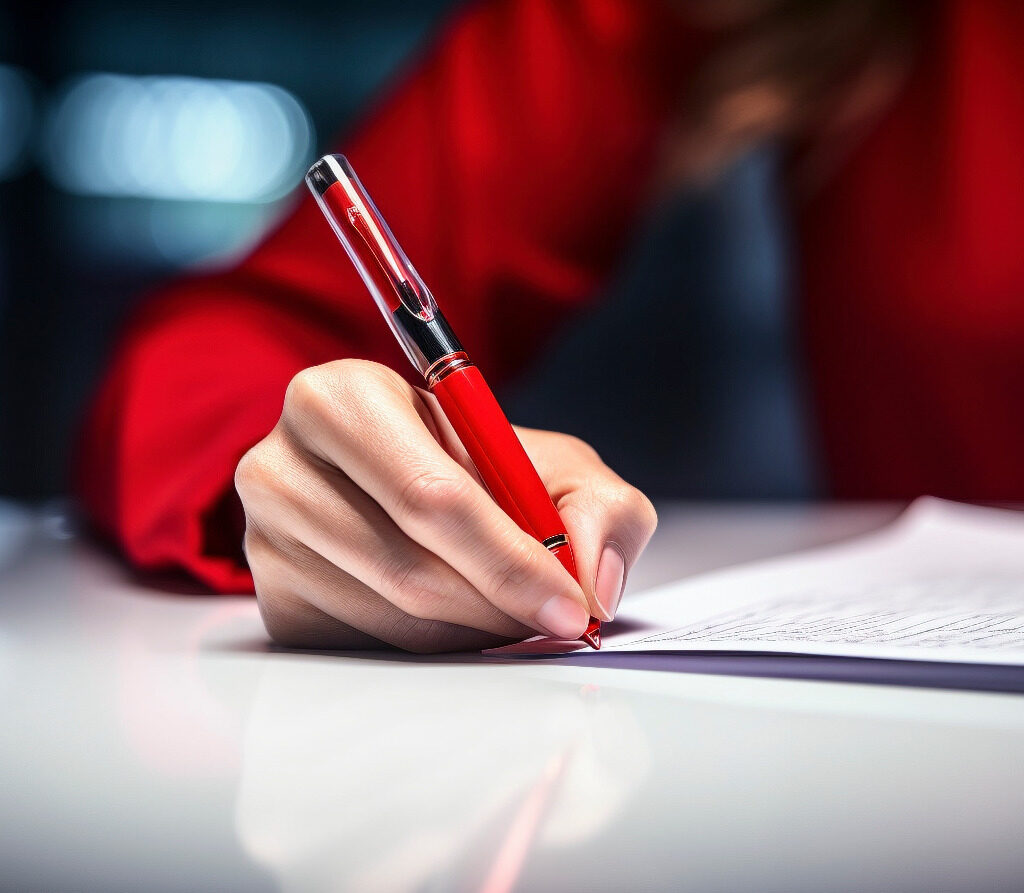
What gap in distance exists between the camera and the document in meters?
0.27

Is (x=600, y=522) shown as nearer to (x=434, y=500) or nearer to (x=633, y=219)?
(x=434, y=500)

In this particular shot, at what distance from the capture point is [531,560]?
0.27m

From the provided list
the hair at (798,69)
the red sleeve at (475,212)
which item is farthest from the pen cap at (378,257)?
the hair at (798,69)

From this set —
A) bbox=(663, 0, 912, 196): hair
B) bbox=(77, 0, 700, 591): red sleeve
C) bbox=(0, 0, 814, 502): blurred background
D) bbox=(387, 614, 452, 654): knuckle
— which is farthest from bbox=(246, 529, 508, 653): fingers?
bbox=(0, 0, 814, 502): blurred background

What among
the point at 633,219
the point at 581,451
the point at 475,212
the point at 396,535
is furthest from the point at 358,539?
the point at 633,219

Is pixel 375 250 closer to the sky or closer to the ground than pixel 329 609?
closer to the sky

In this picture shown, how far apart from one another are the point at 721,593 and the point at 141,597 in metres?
0.27

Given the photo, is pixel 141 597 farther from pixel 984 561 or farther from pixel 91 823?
pixel 984 561

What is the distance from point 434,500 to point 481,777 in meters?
0.09

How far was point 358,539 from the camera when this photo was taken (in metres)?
0.29

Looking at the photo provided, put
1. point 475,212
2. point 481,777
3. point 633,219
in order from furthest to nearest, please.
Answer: point 633,219, point 475,212, point 481,777

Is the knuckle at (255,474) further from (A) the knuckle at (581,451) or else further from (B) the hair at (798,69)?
(B) the hair at (798,69)

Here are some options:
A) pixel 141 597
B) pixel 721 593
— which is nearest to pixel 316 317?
pixel 141 597

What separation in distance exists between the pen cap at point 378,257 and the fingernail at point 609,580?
9cm
